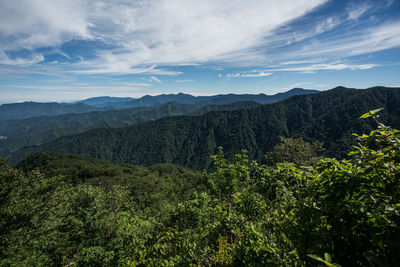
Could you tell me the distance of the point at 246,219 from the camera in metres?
6.86

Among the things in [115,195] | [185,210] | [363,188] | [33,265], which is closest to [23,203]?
[33,265]

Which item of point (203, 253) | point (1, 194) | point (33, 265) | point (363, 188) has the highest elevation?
point (363, 188)

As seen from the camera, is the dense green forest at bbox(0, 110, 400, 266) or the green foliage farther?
the green foliage

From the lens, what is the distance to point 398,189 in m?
2.71

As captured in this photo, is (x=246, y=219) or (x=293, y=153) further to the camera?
(x=293, y=153)

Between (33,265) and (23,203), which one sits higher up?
(23,203)

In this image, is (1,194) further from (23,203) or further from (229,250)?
(229,250)

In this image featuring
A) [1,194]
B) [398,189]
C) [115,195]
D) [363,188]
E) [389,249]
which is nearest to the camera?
[389,249]

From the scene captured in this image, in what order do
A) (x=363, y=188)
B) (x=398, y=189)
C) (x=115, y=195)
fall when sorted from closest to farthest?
(x=398, y=189) < (x=363, y=188) < (x=115, y=195)

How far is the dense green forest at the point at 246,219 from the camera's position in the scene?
8.57 ft

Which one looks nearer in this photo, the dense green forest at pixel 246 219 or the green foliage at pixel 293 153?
the dense green forest at pixel 246 219

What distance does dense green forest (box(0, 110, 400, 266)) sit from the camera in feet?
8.57

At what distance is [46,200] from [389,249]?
2993 centimetres

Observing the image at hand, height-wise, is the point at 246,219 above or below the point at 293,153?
above
